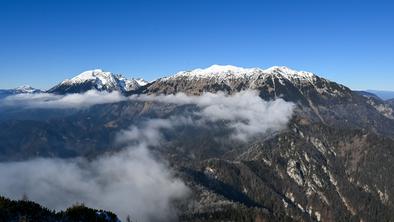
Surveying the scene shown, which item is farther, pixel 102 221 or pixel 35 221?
pixel 102 221

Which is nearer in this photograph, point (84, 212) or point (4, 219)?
point (4, 219)

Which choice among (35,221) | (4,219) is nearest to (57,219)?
(35,221)

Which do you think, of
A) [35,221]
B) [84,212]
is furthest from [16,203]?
[84,212]

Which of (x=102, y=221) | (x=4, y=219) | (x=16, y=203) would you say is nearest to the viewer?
(x=4, y=219)

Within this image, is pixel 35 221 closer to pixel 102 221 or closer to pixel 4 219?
pixel 4 219

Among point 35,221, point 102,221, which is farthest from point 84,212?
point 35,221

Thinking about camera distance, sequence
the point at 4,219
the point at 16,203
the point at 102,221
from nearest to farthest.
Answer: the point at 4,219, the point at 16,203, the point at 102,221

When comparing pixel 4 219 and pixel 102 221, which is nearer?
pixel 4 219

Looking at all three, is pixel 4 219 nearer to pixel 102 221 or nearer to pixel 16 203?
pixel 16 203

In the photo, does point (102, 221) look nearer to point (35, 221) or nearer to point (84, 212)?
point (84, 212)
